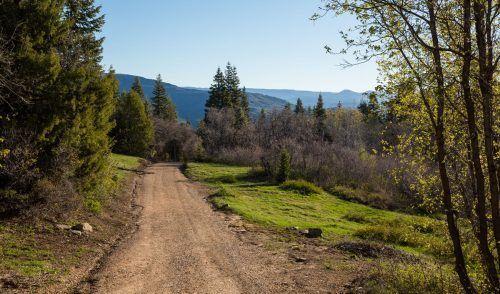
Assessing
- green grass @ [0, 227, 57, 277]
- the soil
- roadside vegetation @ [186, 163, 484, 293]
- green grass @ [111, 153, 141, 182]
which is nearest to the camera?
roadside vegetation @ [186, 163, 484, 293]

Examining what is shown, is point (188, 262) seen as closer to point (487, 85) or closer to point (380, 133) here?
point (380, 133)

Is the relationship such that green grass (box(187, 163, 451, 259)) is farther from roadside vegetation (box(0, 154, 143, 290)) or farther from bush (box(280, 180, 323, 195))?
roadside vegetation (box(0, 154, 143, 290))

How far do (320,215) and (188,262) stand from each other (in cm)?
1315

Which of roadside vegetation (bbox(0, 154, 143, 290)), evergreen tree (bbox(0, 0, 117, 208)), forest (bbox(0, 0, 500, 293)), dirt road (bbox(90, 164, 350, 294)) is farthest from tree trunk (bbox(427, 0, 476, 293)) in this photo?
evergreen tree (bbox(0, 0, 117, 208))

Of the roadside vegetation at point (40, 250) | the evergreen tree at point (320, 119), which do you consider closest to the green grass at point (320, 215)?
the roadside vegetation at point (40, 250)

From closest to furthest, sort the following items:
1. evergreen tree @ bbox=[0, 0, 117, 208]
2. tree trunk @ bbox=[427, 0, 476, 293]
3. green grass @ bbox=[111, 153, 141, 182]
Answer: tree trunk @ bbox=[427, 0, 476, 293] → evergreen tree @ bbox=[0, 0, 117, 208] → green grass @ bbox=[111, 153, 141, 182]

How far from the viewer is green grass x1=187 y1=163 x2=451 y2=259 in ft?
62.2

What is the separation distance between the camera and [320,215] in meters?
24.3

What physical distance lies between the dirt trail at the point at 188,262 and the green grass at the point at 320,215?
3.76 meters

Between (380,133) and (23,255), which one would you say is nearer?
(380,133)

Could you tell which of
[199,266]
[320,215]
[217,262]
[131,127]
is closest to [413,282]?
[217,262]

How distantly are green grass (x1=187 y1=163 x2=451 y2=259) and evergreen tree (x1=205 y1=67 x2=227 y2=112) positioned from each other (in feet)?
160

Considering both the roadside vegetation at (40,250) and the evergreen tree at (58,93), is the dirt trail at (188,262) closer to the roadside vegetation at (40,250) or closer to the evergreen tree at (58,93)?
the roadside vegetation at (40,250)

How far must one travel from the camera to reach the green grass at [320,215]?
1895cm
